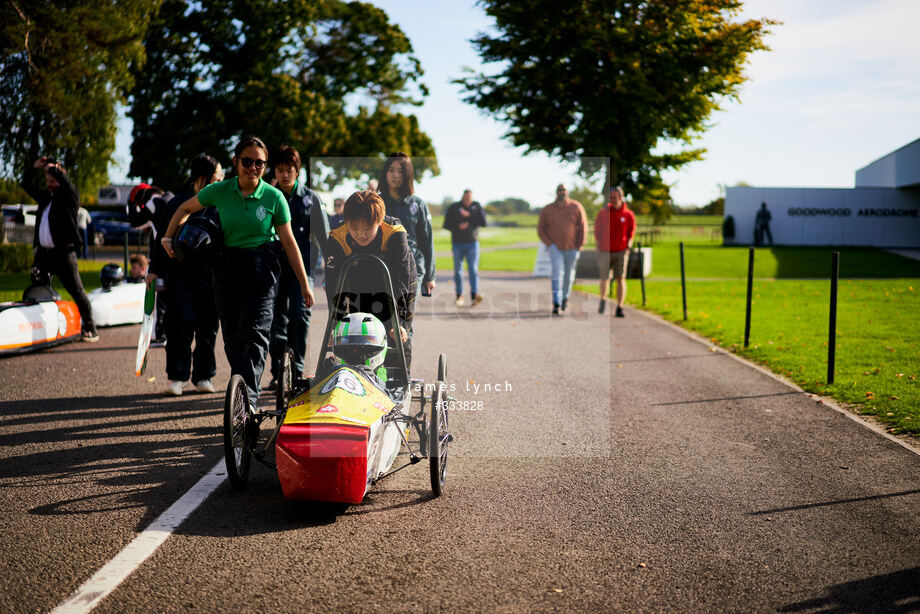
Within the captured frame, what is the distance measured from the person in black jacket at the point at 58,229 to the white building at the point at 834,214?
41.7m

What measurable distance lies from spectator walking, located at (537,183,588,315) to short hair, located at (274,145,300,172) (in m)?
7.77

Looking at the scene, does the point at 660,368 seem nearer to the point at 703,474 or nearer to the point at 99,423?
the point at 703,474

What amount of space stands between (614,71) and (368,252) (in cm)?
2452

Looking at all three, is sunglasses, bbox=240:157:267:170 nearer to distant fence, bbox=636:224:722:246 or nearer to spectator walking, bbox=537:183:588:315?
spectator walking, bbox=537:183:588:315

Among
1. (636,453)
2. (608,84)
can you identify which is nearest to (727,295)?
(608,84)

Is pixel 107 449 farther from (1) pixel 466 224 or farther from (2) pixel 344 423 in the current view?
(1) pixel 466 224

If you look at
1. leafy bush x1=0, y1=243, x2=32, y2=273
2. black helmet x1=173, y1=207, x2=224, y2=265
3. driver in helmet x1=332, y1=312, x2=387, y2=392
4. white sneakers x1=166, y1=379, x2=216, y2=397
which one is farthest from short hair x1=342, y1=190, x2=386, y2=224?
leafy bush x1=0, y1=243, x2=32, y2=273

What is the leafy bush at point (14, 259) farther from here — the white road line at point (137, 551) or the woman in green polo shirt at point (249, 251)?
the white road line at point (137, 551)

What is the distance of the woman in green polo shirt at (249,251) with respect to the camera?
5348 millimetres

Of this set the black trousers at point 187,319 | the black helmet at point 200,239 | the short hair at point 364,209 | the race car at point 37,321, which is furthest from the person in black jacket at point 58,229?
the short hair at point 364,209

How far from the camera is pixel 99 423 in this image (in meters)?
6.09

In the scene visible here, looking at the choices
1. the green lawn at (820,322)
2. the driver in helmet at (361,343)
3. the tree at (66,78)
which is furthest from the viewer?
the tree at (66,78)

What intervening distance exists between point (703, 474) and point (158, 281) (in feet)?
17.0

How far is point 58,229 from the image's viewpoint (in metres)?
9.37
